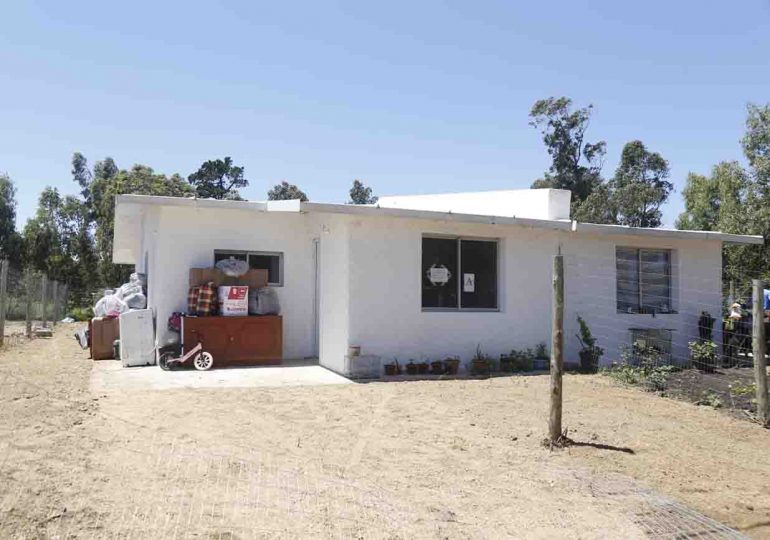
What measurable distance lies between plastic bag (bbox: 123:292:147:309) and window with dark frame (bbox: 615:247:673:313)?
929 cm

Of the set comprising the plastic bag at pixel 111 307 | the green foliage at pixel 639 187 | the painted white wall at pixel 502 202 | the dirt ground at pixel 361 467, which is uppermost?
the green foliage at pixel 639 187

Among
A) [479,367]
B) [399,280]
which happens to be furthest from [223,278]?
[479,367]

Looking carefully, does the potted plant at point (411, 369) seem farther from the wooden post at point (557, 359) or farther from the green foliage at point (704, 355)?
the green foliage at point (704, 355)

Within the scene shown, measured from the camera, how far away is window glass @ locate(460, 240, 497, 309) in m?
11.4

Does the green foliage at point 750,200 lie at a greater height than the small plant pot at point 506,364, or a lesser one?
greater

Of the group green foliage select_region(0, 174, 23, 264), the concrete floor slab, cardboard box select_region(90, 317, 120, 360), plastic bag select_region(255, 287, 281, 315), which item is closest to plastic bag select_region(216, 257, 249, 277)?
plastic bag select_region(255, 287, 281, 315)

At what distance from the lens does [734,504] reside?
5094 mm

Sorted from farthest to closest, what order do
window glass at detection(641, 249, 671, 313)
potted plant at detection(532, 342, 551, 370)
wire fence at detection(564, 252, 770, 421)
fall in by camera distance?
window glass at detection(641, 249, 671, 313)
wire fence at detection(564, 252, 770, 421)
potted plant at detection(532, 342, 551, 370)

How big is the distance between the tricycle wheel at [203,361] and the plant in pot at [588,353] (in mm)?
6509

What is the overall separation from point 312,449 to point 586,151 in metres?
37.7

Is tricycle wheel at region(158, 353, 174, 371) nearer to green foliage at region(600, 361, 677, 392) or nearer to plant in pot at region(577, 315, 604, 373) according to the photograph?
Result: plant in pot at region(577, 315, 604, 373)

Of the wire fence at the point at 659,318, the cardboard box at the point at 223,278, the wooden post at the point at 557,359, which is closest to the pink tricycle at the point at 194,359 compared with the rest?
the cardboard box at the point at 223,278

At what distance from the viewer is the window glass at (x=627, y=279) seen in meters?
12.7

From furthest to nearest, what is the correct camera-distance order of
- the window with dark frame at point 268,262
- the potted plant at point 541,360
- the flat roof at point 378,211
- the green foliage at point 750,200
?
the green foliage at point 750,200 → the window with dark frame at point 268,262 → the potted plant at point 541,360 → the flat roof at point 378,211
